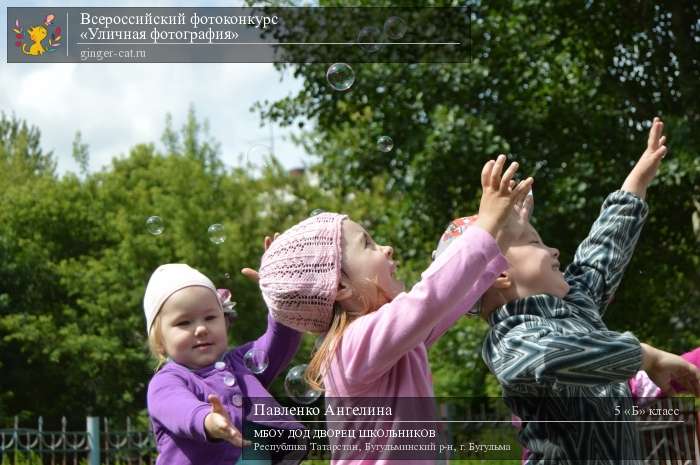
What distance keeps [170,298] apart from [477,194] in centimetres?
674

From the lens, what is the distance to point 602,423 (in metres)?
2.40

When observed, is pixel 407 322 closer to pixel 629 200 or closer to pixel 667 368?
pixel 667 368

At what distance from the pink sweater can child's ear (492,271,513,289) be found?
0.26 feet

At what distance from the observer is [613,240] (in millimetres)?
2881

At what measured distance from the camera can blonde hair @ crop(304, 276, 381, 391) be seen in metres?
2.56

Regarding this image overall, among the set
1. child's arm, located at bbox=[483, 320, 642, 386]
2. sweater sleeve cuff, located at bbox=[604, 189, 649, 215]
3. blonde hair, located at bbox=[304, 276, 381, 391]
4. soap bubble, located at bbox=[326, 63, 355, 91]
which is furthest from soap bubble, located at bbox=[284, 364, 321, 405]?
soap bubble, located at bbox=[326, 63, 355, 91]

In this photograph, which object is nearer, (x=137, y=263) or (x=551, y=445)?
(x=551, y=445)

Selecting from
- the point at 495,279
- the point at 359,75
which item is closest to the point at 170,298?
the point at 495,279

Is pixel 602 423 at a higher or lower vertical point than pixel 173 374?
lower

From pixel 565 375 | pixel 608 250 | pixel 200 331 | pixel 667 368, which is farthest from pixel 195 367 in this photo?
pixel 667 368

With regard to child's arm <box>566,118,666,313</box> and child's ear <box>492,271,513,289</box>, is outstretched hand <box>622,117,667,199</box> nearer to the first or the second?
child's arm <box>566,118,666,313</box>

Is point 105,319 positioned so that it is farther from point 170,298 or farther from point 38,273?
point 170,298

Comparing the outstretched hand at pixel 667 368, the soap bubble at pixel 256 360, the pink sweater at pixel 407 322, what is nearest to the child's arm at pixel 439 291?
the pink sweater at pixel 407 322

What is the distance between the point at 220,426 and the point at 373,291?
70cm
